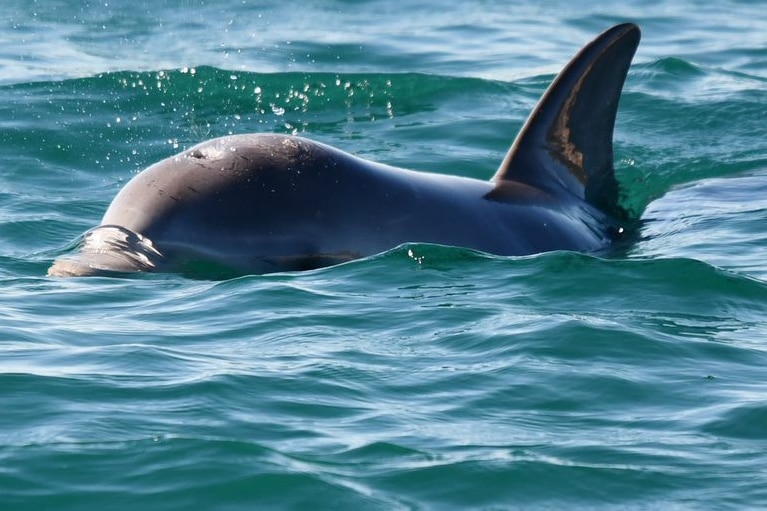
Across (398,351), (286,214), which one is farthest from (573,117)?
(398,351)

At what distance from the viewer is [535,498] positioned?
5.37 metres

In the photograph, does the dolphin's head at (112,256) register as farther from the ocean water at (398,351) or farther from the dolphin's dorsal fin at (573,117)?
the dolphin's dorsal fin at (573,117)

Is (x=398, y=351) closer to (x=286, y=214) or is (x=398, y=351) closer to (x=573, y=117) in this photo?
(x=286, y=214)

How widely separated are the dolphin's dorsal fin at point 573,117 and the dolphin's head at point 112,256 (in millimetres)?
2727

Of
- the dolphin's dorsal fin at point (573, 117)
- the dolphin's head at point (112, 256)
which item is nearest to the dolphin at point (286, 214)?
the dolphin's head at point (112, 256)

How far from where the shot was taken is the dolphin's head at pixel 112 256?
8227mm

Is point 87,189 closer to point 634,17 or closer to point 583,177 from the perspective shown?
point 583,177

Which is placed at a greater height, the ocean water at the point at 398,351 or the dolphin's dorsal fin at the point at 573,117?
the dolphin's dorsal fin at the point at 573,117

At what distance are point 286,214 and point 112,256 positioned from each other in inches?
38.9

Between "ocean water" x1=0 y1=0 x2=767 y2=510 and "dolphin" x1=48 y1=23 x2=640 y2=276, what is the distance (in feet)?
0.51

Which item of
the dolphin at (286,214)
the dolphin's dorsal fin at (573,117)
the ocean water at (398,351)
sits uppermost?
the dolphin's dorsal fin at (573,117)

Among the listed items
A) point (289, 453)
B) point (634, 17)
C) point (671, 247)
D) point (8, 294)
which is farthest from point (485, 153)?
point (634, 17)

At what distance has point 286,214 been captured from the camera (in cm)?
837

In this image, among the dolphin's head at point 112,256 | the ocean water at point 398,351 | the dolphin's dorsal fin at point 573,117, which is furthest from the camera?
the dolphin's dorsal fin at point 573,117
